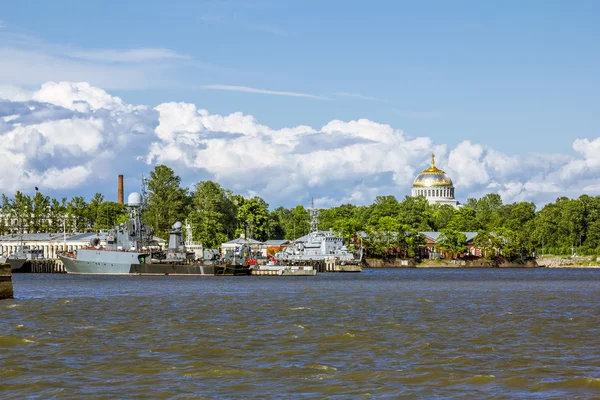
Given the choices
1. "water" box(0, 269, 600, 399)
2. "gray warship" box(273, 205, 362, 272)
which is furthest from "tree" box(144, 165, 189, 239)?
"water" box(0, 269, 600, 399)

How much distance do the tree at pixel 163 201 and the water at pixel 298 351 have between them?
122 metres

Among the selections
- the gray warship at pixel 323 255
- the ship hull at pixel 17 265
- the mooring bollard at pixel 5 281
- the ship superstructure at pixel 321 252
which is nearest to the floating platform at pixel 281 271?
the gray warship at pixel 323 255

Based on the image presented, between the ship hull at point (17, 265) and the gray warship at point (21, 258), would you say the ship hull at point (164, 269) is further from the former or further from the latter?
the ship hull at point (17, 265)

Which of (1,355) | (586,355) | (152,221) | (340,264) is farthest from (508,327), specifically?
(152,221)

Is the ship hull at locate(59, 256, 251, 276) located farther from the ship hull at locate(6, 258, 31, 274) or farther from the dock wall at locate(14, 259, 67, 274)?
the ship hull at locate(6, 258, 31, 274)

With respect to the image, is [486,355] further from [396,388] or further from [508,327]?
[508,327]

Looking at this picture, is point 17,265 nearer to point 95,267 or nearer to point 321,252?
point 95,267

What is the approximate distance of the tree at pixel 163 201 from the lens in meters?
184

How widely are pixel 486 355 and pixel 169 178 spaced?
511 ft

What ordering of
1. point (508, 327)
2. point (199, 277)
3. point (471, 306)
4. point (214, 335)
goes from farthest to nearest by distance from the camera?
point (199, 277), point (471, 306), point (508, 327), point (214, 335)

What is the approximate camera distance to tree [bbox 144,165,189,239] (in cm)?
18438

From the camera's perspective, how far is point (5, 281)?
57000 millimetres

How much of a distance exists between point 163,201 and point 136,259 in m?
46.6

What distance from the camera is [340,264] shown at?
17750cm
